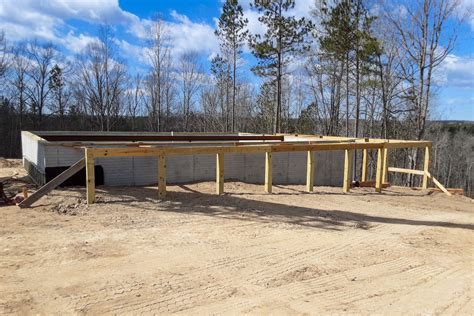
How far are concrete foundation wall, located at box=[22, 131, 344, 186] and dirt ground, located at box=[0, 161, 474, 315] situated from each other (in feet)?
3.79

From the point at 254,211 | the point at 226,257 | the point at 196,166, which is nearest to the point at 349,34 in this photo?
the point at 196,166

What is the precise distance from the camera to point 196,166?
1095 centimetres

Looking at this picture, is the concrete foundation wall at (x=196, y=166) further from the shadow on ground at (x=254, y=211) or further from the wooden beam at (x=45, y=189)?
the wooden beam at (x=45, y=189)

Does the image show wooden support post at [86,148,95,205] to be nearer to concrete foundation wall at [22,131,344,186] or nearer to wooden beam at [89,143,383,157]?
wooden beam at [89,143,383,157]

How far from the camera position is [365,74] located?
2434 centimetres

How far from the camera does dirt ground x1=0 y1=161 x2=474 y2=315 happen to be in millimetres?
3854

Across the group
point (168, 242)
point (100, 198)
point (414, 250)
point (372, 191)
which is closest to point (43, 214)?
point (100, 198)

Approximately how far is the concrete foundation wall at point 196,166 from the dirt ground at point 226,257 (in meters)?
1.15

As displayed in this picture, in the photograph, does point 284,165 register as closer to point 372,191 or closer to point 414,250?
point 372,191

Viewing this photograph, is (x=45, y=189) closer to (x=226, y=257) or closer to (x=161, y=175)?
(x=161, y=175)

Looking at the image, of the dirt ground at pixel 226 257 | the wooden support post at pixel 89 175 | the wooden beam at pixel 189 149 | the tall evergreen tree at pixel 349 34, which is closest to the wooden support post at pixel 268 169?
the wooden beam at pixel 189 149

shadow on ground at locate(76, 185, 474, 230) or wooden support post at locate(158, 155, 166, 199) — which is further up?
wooden support post at locate(158, 155, 166, 199)

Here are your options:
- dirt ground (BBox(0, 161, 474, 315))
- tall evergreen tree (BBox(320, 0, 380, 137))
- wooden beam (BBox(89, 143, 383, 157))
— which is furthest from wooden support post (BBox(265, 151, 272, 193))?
tall evergreen tree (BBox(320, 0, 380, 137))

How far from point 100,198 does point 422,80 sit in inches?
815
